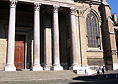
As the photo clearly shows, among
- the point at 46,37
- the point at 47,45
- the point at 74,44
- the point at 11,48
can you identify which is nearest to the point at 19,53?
the point at 47,45

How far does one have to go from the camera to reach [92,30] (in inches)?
1070

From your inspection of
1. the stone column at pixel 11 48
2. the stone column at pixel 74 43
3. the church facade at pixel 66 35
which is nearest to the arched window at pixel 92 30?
the church facade at pixel 66 35

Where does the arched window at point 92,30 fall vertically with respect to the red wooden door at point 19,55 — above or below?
above

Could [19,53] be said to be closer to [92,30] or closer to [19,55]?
[19,55]

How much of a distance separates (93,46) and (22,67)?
1286 centimetres

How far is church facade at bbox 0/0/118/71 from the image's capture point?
2362cm

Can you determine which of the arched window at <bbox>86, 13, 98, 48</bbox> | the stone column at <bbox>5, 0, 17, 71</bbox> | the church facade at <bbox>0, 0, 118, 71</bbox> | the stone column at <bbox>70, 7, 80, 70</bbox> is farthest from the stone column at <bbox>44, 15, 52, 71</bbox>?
the arched window at <bbox>86, 13, 98, 48</bbox>

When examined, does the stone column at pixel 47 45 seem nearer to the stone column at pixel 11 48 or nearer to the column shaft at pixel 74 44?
the column shaft at pixel 74 44

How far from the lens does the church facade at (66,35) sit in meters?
23.6

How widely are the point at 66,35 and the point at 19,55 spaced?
874 centimetres

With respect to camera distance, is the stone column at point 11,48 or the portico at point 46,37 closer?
the stone column at point 11,48

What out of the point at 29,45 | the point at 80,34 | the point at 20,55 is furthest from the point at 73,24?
the point at 20,55

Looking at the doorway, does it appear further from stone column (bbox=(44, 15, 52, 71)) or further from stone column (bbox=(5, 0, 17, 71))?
stone column (bbox=(5, 0, 17, 71))

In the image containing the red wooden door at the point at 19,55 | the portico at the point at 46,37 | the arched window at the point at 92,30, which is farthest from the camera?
the arched window at the point at 92,30
